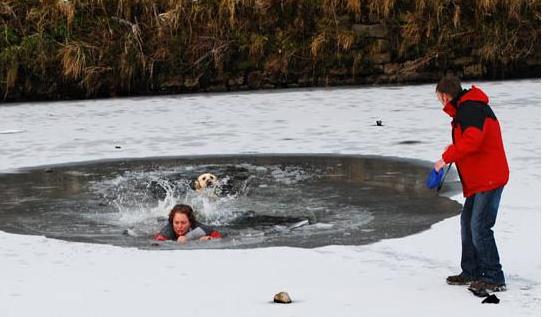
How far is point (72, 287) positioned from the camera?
7012 mm

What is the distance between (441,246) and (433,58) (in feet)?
52.5

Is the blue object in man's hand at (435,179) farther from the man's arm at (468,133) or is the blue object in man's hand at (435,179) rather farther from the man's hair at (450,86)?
the man's hair at (450,86)

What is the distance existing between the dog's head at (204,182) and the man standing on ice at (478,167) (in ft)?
14.8

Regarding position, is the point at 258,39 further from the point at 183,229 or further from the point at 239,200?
the point at 183,229

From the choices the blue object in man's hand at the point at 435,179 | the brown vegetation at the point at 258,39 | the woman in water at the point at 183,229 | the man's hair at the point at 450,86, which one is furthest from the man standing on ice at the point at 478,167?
the brown vegetation at the point at 258,39

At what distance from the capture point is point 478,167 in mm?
6820

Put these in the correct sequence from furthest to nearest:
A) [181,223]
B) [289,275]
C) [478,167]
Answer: [181,223], [289,275], [478,167]

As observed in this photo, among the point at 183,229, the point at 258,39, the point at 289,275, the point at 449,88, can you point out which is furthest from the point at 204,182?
the point at 258,39

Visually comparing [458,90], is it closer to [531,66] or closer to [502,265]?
[502,265]

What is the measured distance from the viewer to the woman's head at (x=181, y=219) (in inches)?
341

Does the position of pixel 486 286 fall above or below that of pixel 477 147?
below

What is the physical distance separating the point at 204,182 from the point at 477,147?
4.75m

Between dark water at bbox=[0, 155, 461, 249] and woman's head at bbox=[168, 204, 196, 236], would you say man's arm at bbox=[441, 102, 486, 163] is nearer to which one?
dark water at bbox=[0, 155, 461, 249]

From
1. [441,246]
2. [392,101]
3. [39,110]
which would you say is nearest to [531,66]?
[392,101]
